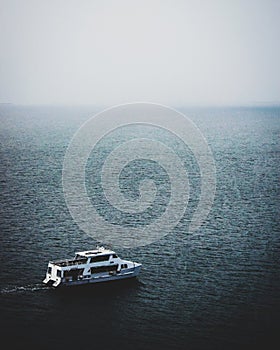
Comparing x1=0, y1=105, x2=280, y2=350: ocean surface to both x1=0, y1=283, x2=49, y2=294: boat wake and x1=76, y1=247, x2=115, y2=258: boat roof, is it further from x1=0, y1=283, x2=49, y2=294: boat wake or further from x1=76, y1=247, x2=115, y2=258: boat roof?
x1=76, y1=247, x2=115, y2=258: boat roof

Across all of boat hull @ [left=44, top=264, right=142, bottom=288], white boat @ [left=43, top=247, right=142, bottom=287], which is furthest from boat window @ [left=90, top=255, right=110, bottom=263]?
boat hull @ [left=44, top=264, right=142, bottom=288]

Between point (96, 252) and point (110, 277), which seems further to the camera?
point (96, 252)

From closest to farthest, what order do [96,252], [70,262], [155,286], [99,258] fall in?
[155,286] → [70,262] → [99,258] → [96,252]

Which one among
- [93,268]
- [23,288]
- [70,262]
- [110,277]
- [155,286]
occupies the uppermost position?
[70,262]

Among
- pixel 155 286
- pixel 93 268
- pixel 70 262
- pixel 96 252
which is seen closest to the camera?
pixel 155 286

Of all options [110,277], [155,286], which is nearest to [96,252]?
[110,277]

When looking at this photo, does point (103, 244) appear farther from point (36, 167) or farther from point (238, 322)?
point (36, 167)


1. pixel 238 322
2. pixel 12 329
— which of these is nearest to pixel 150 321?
pixel 238 322

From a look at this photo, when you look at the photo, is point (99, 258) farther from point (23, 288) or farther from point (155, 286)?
point (23, 288)
